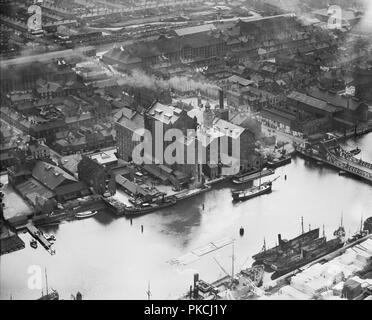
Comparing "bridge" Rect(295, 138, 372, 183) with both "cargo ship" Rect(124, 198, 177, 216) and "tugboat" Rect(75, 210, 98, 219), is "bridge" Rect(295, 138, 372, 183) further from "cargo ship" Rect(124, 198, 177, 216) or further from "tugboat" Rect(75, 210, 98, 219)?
"tugboat" Rect(75, 210, 98, 219)

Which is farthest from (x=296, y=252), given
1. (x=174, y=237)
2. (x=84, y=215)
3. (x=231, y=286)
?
(x=84, y=215)

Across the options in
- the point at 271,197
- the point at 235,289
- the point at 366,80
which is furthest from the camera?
the point at 366,80

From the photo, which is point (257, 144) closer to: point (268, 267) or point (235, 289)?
point (268, 267)

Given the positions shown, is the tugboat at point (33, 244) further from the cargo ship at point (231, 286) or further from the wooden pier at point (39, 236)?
the cargo ship at point (231, 286)

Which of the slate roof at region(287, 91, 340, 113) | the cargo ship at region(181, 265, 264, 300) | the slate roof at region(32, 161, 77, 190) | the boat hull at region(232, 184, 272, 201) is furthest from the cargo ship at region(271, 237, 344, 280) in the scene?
the slate roof at region(287, 91, 340, 113)
